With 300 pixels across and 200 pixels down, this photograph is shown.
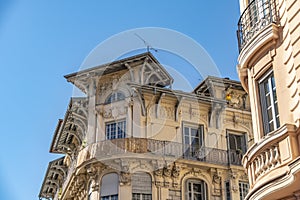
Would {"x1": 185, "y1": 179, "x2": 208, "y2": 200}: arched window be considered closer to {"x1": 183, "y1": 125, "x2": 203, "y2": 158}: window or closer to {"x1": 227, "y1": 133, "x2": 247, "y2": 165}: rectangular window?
{"x1": 183, "y1": 125, "x2": 203, "y2": 158}: window

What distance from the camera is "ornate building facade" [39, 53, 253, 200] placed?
25469mm

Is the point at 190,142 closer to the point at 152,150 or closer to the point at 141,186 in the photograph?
the point at 152,150

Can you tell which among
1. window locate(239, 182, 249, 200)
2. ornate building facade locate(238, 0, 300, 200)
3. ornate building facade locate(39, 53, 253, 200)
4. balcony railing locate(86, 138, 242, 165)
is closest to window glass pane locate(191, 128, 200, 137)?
ornate building facade locate(39, 53, 253, 200)

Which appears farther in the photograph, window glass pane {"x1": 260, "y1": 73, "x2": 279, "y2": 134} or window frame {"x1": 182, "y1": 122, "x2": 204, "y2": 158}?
window frame {"x1": 182, "y1": 122, "x2": 204, "y2": 158}

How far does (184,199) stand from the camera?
84.0 feet

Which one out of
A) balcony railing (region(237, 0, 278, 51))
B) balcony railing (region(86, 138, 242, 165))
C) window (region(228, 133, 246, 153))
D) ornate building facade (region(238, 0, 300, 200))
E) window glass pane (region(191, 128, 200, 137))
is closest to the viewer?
ornate building facade (region(238, 0, 300, 200))

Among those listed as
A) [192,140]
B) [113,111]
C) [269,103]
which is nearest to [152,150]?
[192,140]

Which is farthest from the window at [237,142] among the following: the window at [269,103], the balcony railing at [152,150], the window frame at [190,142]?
the window at [269,103]

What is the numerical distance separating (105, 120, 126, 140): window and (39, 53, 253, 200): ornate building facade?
2.2 inches

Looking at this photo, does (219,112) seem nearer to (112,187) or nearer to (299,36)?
(112,187)

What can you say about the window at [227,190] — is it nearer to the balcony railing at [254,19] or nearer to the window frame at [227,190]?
the window frame at [227,190]

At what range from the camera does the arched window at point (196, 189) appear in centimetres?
2606

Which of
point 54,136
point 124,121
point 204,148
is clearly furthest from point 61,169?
point 204,148

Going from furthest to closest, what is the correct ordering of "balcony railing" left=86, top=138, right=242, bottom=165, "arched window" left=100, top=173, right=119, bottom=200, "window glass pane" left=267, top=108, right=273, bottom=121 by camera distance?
1. "balcony railing" left=86, top=138, right=242, bottom=165
2. "arched window" left=100, top=173, right=119, bottom=200
3. "window glass pane" left=267, top=108, right=273, bottom=121
